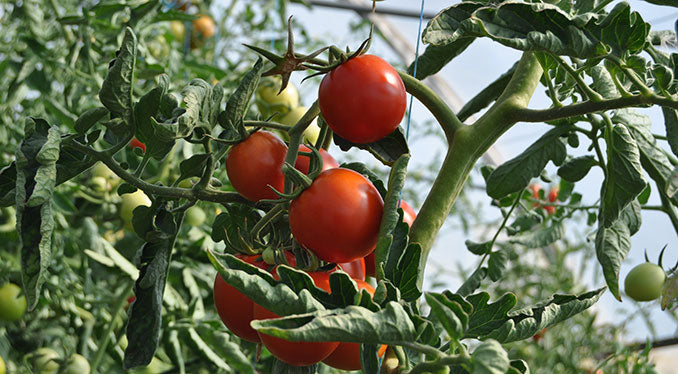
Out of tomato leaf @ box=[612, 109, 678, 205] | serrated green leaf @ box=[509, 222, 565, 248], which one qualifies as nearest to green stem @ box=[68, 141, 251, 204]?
tomato leaf @ box=[612, 109, 678, 205]

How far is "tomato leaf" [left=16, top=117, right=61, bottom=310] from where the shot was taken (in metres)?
0.40

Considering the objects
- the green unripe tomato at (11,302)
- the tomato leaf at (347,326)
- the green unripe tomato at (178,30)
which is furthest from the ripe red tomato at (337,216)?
the green unripe tomato at (178,30)

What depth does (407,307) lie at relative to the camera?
0.37 m

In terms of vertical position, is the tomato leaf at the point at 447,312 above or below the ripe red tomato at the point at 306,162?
below

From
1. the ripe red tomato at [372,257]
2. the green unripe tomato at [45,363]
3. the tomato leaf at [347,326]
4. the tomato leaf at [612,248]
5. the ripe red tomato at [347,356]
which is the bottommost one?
the green unripe tomato at [45,363]

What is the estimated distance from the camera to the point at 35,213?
16.1 inches

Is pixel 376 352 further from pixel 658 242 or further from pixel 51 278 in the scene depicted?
pixel 658 242

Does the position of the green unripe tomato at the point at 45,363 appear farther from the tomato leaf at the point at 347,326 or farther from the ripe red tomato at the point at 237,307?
Result: the tomato leaf at the point at 347,326

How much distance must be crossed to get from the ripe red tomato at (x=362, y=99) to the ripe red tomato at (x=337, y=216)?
0.11ft

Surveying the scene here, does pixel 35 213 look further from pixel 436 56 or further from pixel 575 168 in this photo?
pixel 575 168

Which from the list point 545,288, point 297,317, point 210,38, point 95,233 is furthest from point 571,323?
point 297,317

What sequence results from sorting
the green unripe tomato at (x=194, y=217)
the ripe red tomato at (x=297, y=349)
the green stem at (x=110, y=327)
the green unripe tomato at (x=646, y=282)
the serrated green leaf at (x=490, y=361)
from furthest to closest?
the green unripe tomato at (x=194, y=217) < the green stem at (x=110, y=327) < the green unripe tomato at (x=646, y=282) < the ripe red tomato at (x=297, y=349) < the serrated green leaf at (x=490, y=361)

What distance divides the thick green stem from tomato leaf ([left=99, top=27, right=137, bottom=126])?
0.22 meters

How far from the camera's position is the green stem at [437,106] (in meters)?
0.50
